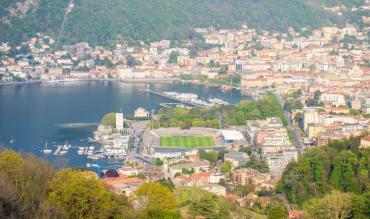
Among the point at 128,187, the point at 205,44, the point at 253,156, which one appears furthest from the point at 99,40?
the point at 128,187

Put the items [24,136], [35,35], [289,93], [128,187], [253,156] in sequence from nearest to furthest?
[128,187], [253,156], [24,136], [289,93], [35,35]

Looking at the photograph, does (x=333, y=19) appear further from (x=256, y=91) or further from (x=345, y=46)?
(x=256, y=91)

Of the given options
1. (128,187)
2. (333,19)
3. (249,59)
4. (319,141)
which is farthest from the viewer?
(333,19)

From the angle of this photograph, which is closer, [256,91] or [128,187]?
[128,187]

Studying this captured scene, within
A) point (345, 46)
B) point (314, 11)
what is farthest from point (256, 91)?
point (314, 11)

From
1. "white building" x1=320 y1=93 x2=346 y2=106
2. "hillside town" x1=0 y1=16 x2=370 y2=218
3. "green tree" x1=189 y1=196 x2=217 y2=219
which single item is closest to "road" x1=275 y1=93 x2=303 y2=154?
"hillside town" x1=0 y1=16 x2=370 y2=218

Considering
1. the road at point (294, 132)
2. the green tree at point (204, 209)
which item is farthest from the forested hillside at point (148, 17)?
the green tree at point (204, 209)

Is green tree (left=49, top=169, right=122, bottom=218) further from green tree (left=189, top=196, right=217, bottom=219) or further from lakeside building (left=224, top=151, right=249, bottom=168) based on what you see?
lakeside building (left=224, top=151, right=249, bottom=168)
